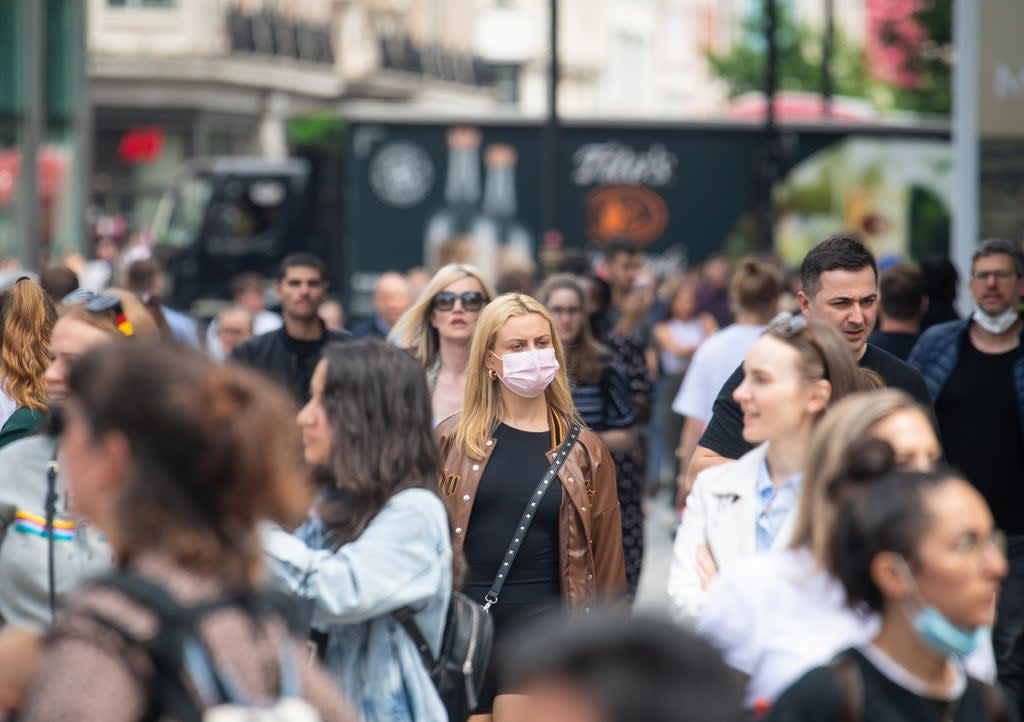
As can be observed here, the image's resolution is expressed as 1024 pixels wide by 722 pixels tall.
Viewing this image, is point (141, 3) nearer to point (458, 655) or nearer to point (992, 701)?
point (458, 655)

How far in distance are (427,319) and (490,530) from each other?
7.25 feet

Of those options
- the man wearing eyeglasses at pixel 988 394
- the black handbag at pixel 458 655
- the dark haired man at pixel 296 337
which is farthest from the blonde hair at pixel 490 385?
the dark haired man at pixel 296 337

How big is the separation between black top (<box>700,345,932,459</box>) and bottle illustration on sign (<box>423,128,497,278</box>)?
16649 millimetres

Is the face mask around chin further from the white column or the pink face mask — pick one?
the white column

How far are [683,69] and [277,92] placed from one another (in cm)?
3123

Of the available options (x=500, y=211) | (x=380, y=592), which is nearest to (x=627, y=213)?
(x=500, y=211)

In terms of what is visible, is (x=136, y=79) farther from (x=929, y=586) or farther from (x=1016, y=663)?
(x=929, y=586)

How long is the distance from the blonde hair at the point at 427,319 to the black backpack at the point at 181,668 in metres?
5.17

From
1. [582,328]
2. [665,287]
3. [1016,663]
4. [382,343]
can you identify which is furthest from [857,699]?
[665,287]

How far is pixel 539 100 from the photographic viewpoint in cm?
5572

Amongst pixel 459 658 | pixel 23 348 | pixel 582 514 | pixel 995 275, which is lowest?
pixel 459 658

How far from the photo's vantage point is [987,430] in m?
7.63

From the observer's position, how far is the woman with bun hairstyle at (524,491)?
600cm

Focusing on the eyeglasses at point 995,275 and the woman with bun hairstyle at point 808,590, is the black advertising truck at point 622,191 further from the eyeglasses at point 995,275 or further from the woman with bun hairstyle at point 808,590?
the woman with bun hairstyle at point 808,590
